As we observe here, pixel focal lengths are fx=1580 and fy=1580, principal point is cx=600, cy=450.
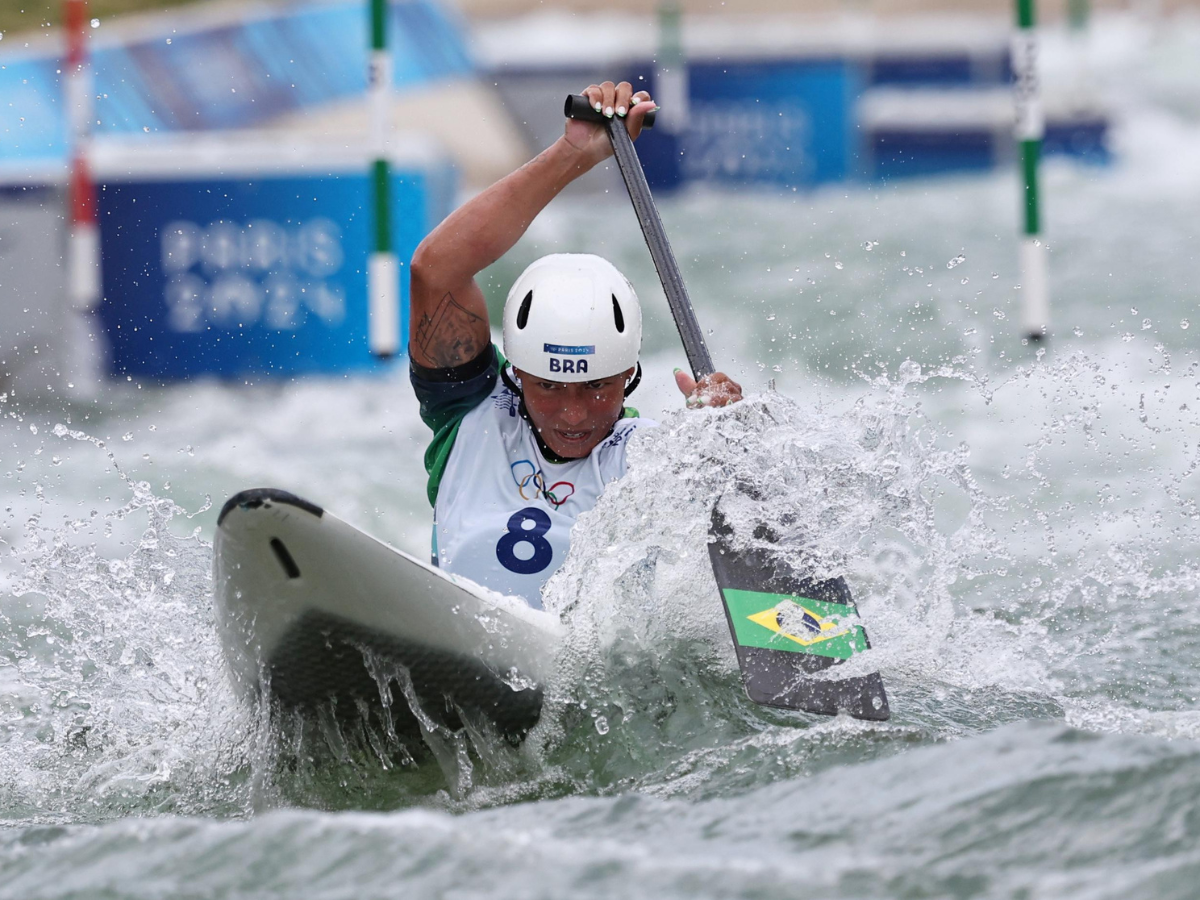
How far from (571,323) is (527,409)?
34 centimetres

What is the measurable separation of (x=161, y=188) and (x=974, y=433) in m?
4.51

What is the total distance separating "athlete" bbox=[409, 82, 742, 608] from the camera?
12.2ft

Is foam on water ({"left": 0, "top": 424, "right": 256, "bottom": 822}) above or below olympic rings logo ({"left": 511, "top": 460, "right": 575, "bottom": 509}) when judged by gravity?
below

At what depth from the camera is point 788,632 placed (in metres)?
3.58

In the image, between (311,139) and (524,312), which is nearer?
(524,312)

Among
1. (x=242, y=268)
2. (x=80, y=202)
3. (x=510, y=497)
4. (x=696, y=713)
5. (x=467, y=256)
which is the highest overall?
(x=80, y=202)

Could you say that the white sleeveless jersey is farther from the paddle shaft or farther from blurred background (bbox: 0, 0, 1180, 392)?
blurred background (bbox: 0, 0, 1180, 392)

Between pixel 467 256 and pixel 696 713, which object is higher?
pixel 467 256

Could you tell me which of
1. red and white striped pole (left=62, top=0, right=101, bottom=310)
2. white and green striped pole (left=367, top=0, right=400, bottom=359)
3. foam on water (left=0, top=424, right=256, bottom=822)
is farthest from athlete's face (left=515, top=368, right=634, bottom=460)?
red and white striped pole (left=62, top=0, right=101, bottom=310)

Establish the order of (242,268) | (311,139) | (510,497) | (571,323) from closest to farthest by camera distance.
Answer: (571,323) < (510,497) < (242,268) < (311,139)

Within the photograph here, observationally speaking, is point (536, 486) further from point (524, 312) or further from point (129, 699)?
point (129, 699)

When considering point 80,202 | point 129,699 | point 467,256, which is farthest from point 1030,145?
point 80,202

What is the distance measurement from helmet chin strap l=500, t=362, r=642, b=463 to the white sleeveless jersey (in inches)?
0.4

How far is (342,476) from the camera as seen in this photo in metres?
7.48
